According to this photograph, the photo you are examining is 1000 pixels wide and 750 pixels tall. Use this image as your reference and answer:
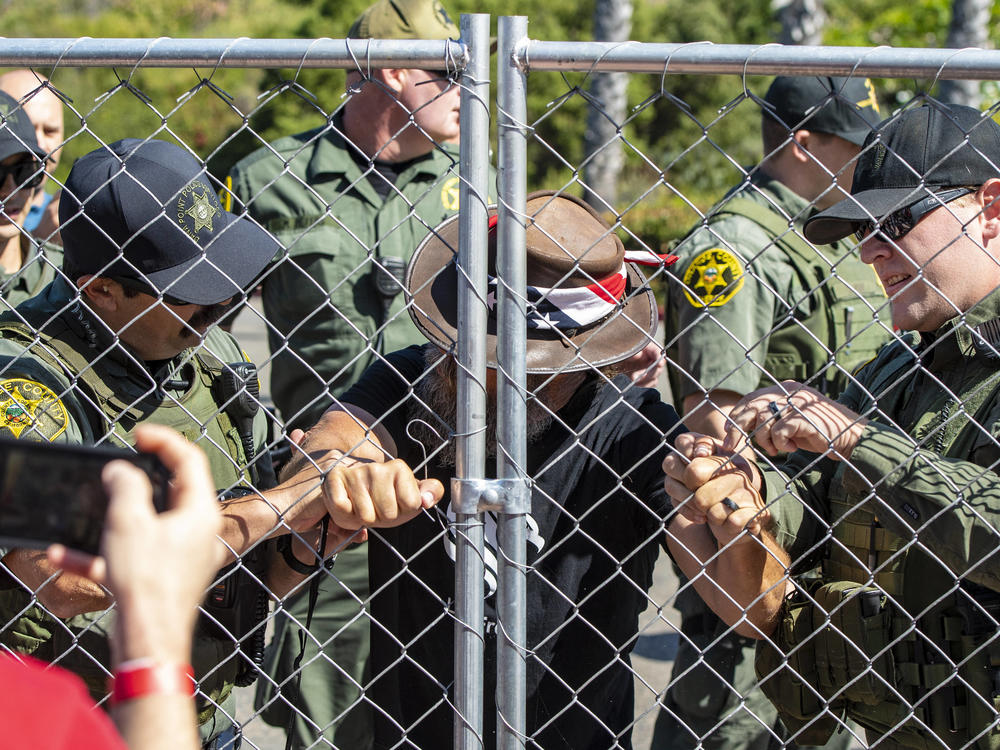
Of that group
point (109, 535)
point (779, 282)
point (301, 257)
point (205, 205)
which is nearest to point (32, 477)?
point (109, 535)

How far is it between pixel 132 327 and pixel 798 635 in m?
1.62

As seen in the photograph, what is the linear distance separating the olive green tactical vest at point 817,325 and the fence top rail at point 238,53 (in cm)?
192

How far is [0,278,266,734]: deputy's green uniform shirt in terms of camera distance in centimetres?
200

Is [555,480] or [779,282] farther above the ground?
[779,282]

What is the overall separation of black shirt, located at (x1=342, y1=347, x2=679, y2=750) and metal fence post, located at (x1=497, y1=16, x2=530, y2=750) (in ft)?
0.89

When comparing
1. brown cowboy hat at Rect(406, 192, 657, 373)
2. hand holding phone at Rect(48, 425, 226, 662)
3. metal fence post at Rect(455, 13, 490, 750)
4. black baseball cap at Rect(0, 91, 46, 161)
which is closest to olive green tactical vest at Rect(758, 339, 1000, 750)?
brown cowboy hat at Rect(406, 192, 657, 373)

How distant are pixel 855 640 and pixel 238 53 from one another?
1.65 m

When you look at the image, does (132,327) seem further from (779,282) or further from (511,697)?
(779,282)

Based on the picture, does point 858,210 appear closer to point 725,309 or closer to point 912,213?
point 912,213

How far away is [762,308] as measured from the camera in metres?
3.24

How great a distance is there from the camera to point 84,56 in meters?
1.76

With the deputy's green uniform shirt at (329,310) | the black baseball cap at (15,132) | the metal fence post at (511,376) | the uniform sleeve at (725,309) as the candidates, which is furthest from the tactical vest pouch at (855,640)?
the black baseball cap at (15,132)

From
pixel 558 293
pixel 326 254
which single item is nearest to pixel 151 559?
pixel 558 293

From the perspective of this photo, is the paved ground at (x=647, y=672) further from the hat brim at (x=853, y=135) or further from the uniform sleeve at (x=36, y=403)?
the hat brim at (x=853, y=135)
